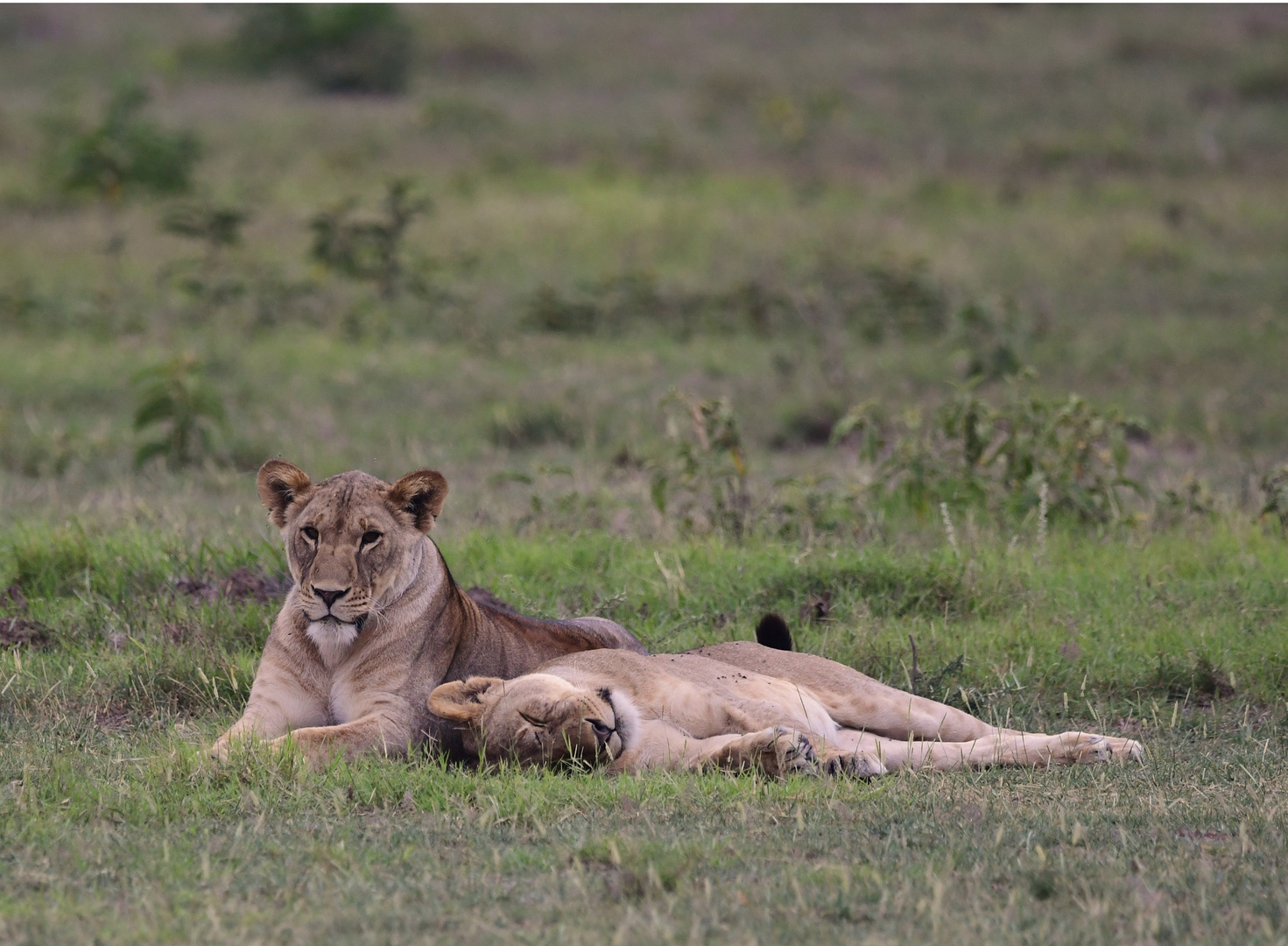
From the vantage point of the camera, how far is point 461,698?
550cm

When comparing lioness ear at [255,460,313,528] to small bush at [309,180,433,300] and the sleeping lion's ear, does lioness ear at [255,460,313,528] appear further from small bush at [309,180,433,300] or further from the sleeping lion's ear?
small bush at [309,180,433,300]

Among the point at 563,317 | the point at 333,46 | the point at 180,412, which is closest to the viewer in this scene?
the point at 180,412

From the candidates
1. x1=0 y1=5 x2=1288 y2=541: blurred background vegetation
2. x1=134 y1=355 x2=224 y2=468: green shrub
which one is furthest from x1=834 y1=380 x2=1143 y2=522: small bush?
x1=134 y1=355 x2=224 y2=468: green shrub

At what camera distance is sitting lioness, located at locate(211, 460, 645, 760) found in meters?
5.53

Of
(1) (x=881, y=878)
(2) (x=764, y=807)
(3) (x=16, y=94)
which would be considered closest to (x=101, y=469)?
(2) (x=764, y=807)

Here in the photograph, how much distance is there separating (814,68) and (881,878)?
32.4 metres

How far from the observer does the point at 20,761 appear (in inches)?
206

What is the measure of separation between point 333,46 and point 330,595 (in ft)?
95.7

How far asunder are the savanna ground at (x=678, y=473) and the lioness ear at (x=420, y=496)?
3.19 feet

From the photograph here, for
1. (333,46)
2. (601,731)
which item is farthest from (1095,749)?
(333,46)

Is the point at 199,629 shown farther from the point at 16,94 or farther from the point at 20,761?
the point at 16,94

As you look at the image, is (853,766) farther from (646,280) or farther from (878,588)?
(646,280)

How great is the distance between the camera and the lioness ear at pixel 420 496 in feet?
18.9

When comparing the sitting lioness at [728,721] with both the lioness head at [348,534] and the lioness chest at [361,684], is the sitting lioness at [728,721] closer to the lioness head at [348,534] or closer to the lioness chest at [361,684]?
the lioness chest at [361,684]
